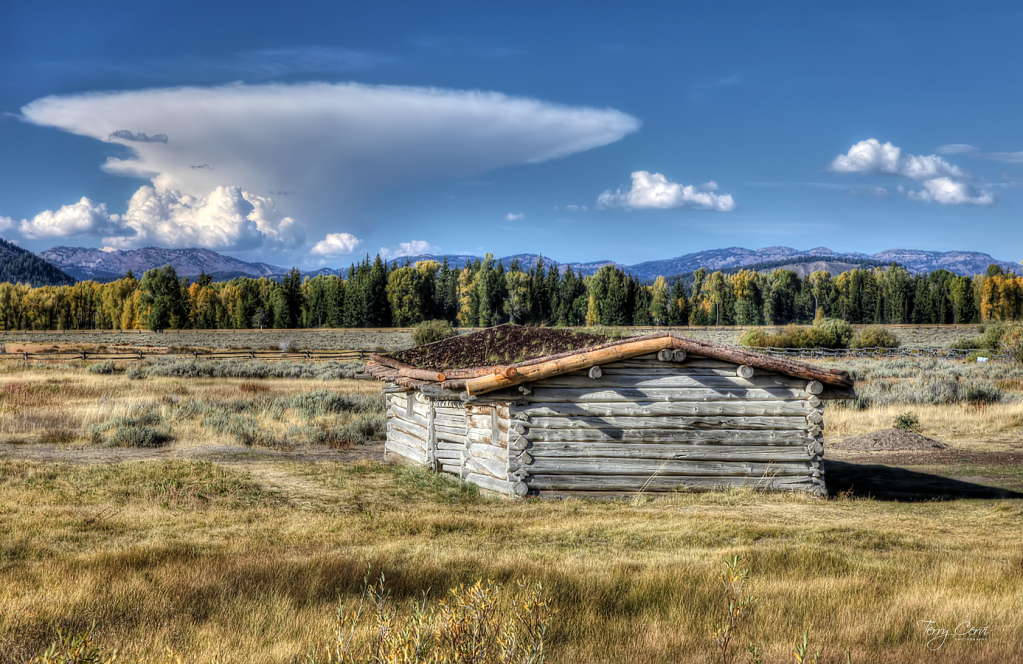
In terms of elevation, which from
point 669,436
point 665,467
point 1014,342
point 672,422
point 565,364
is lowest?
point 665,467

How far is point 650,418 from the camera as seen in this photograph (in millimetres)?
11094

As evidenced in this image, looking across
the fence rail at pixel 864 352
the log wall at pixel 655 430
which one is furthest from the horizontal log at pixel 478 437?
the fence rail at pixel 864 352

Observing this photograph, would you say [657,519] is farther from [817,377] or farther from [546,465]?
[817,377]

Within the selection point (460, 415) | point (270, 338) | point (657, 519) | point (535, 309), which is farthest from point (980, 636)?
point (535, 309)

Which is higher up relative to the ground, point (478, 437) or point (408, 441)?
point (478, 437)

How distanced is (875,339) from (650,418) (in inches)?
1849

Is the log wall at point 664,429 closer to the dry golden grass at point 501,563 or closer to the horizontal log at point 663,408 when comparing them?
the horizontal log at point 663,408

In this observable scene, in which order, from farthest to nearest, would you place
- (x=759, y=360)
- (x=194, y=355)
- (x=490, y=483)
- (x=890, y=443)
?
(x=194, y=355) < (x=890, y=443) < (x=490, y=483) < (x=759, y=360)

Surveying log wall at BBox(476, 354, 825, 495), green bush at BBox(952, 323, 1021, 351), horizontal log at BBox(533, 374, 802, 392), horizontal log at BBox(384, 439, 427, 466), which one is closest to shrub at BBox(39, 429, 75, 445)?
horizontal log at BBox(384, 439, 427, 466)

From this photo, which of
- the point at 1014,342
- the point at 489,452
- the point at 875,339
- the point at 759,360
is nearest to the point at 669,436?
the point at 759,360

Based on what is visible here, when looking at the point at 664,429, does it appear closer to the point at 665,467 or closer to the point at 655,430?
the point at 655,430

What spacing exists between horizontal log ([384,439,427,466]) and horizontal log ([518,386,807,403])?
137 inches

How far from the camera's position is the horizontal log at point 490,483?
36.0ft

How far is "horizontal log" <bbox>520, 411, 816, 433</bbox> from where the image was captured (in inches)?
429
